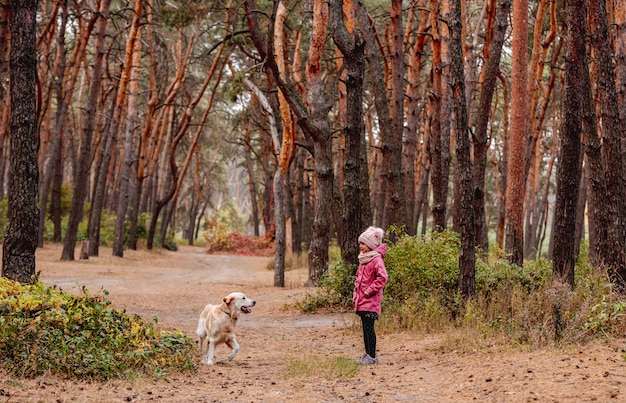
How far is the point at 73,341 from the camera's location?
671 cm

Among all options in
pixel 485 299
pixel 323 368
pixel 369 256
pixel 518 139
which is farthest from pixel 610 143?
pixel 323 368

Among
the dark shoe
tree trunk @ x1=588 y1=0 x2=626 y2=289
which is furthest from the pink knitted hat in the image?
tree trunk @ x1=588 y1=0 x2=626 y2=289

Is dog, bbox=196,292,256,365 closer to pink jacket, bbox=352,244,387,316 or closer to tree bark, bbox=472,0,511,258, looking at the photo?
pink jacket, bbox=352,244,387,316

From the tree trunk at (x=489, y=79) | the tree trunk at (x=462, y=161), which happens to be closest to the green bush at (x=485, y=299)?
the tree trunk at (x=462, y=161)

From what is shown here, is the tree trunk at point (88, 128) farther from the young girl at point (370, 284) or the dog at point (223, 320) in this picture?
the young girl at point (370, 284)

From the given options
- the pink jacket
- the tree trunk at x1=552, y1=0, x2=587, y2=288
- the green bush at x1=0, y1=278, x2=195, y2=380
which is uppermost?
the tree trunk at x1=552, y1=0, x2=587, y2=288

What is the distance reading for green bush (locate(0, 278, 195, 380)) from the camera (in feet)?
21.0

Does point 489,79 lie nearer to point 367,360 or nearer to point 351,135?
point 351,135

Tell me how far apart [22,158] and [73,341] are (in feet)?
10.6

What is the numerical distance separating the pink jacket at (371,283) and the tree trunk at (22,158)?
4.21 metres

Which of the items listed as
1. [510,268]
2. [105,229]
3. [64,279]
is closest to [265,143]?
[105,229]

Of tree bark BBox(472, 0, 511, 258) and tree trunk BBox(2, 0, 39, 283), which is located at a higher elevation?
tree bark BBox(472, 0, 511, 258)

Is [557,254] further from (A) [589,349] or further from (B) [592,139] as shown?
(A) [589,349]

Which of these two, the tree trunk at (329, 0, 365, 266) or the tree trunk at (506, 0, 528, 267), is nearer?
the tree trunk at (329, 0, 365, 266)
